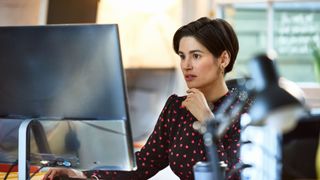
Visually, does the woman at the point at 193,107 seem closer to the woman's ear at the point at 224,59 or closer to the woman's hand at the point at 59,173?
the woman's ear at the point at 224,59

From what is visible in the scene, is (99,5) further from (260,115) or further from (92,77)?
(260,115)

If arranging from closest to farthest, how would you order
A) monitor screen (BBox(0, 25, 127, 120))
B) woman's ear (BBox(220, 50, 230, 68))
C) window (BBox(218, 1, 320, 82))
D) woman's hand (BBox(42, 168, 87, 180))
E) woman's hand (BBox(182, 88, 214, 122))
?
monitor screen (BBox(0, 25, 127, 120)) → woman's hand (BBox(42, 168, 87, 180)) → woman's hand (BBox(182, 88, 214, 122)) → woman's ear (BBox(220, 50, 230, 68)) → window (BBox(218, 1, 320, 82))

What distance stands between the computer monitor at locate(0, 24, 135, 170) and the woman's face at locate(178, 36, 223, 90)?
52cm

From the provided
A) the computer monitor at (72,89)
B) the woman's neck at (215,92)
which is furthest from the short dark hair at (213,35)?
the computer monitor at (72,89)

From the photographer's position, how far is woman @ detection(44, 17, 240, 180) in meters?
1.79

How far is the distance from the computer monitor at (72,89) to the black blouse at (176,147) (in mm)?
317

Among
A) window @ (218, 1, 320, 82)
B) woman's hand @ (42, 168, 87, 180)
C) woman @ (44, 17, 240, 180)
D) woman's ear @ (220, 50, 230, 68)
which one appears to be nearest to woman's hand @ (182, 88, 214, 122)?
woman @ (44, 17, 240, 180)

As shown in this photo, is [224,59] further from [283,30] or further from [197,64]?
[283,30]

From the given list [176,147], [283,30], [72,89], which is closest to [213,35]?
[176,147]

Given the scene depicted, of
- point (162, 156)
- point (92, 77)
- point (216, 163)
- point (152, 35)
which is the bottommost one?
point (162, 156)

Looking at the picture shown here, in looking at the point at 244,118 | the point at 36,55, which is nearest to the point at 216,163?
the point at 36,55

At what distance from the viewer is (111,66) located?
1.33 meters

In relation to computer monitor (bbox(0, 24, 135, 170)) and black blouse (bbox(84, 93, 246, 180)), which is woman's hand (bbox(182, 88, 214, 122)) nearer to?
black blouse (bbox(84, 93, 246, 180))

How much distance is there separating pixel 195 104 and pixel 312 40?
1.41 m
